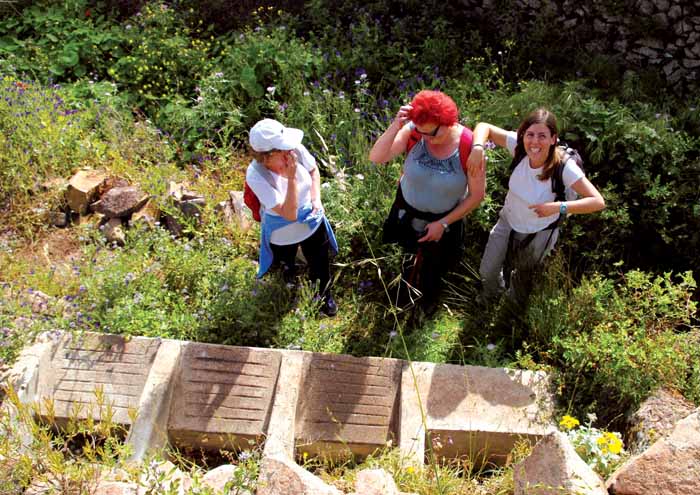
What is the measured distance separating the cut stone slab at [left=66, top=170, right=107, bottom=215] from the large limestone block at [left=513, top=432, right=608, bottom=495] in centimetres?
401

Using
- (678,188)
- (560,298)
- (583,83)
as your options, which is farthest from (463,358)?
(583,83)

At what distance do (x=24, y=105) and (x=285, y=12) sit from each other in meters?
2.96

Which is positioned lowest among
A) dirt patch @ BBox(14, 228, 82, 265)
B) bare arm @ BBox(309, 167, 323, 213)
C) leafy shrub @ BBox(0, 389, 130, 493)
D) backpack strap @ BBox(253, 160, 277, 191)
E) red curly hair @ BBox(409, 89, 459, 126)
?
dirt patch @ BBox(14, 228, 82, 265)

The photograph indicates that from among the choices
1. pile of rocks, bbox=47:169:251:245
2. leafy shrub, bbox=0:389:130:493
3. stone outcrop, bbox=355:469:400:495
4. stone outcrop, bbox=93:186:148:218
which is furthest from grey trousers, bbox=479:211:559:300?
stone outcrop, bbox=93:186:148:218

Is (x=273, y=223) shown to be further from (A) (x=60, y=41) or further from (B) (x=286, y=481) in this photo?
(A) (x=60, y=41)

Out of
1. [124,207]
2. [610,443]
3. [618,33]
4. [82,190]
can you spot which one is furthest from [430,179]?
[618,33]

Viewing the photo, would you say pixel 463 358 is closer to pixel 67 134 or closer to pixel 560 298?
pixel 560 298

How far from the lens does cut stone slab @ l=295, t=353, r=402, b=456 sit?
345 centimetres

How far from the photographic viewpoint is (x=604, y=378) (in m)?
3.59

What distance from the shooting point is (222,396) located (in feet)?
11.6

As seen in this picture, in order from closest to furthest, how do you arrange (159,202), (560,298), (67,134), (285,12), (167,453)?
(167,453)
(560,298)
(159,202)
(67,134)
(285,12)

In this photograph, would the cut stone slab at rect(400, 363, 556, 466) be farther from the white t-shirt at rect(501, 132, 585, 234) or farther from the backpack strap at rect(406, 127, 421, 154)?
the backpack strap at rect(406, 127, 421, 154)

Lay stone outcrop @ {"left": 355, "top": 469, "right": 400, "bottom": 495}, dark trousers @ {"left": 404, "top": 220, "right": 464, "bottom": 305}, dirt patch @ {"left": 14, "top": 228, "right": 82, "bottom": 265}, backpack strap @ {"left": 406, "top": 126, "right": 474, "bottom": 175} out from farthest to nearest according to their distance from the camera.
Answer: dirt patch @ {"left": 14, "top": 228, "right": 82, "bottom": 265} → dark trousers @ {"left": 404, "top": 220, "right": 464, "bottom": 305} → backpack strap @ {"left": 406, "top": 126, "right": 474, "bottom": 175} → stone outcrop @ {"left": 355, "top": 469, "right": 400, "bottom": 495}

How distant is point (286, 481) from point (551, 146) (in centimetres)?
227
